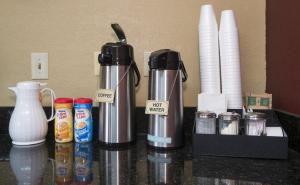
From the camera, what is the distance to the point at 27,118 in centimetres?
100

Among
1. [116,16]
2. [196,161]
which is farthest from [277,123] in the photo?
[116,16]

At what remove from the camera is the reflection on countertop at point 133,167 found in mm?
700

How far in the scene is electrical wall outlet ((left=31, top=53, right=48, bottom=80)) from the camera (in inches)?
46.6

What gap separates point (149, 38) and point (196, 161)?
570 mm

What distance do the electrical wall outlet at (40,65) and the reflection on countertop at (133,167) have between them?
34 cm

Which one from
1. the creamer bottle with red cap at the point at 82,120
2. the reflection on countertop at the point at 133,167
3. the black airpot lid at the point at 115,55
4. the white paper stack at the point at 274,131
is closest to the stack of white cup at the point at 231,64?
the white paper stack at the point at 274,131

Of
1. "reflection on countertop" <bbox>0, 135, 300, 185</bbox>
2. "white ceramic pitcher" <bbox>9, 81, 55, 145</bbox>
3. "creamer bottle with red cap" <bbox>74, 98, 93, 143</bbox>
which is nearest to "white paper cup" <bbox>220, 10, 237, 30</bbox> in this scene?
"reflection on countertop" <bbox>0, 135, 300, 185</bbox>

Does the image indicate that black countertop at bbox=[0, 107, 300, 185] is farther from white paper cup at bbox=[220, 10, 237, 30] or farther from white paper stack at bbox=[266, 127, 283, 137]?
white paper cup at bbox=[220, 10, 237, 30]

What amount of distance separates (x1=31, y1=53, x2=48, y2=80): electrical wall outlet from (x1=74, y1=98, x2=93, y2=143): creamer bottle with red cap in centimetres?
26

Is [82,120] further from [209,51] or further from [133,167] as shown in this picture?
[209,51]

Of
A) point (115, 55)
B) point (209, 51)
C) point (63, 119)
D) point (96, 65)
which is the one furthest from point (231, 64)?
point (63, 119)

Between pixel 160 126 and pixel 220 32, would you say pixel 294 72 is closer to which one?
pixel 220 32

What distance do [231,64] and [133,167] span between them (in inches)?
20.5

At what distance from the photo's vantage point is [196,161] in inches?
32.8
